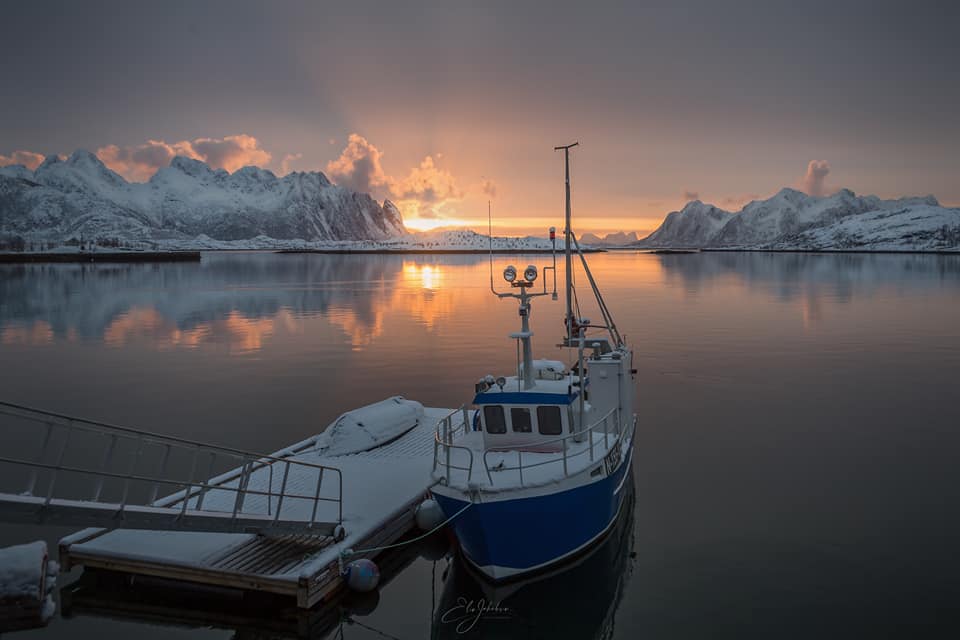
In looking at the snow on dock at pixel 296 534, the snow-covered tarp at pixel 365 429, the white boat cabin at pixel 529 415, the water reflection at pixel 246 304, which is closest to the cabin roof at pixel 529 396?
the white boat cabin at pixel 529 415

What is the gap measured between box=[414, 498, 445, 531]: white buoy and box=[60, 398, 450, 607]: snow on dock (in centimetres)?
31

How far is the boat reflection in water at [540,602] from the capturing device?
1358cm

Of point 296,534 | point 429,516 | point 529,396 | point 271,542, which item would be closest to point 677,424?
point 529,396

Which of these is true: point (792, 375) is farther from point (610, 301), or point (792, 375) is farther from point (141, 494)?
point (610, 301)

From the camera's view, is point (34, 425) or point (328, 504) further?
point (34, 425)

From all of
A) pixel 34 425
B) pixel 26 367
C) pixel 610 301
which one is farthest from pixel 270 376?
pixel 610 301

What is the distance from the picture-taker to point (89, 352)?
4394 cm

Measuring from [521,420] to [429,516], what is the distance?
3148 millimetres

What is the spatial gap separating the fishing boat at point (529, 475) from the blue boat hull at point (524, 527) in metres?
0.02

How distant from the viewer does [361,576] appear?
545 inches

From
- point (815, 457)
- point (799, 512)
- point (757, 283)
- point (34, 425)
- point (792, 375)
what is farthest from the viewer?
point (757, 283)

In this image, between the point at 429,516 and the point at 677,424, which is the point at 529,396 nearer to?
the point at 429,516

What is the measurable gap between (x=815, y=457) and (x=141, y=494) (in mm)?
20201

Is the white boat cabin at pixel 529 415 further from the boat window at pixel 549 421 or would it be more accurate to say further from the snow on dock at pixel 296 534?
the snow on dock at pixel 296 534
